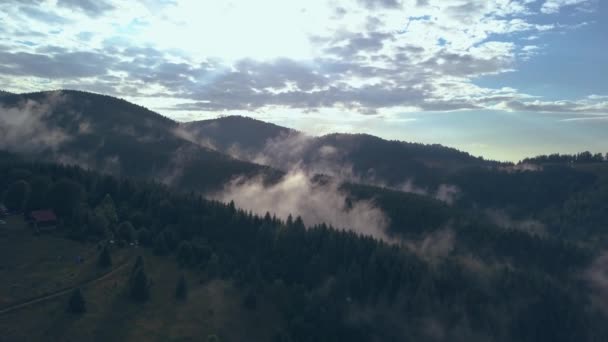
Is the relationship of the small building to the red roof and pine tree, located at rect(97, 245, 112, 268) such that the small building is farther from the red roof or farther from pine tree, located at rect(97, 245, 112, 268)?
pine tree, located at rect(97, 245, 112, 268)

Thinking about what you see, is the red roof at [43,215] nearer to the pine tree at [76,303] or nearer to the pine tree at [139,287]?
the pine tree at [139,287]

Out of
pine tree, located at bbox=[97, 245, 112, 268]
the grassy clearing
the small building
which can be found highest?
the small building

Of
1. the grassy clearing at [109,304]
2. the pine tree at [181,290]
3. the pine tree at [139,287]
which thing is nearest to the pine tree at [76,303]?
the grassy clearing at [109,304]

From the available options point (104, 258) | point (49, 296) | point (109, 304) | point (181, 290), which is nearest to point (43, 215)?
point (104, 258)

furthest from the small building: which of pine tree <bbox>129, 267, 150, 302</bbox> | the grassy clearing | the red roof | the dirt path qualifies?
pine tree <bbox>129, 267, 150, 302</bbox>

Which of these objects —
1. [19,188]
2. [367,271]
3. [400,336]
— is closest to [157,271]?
[19,188]

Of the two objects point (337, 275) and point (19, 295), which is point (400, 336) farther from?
point (19, 295)

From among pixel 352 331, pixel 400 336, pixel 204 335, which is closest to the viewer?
pixel 204 335
